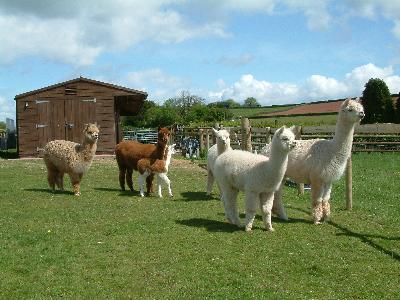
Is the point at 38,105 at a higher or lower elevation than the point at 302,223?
higher

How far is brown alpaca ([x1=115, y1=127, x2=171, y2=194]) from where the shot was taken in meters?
10.9

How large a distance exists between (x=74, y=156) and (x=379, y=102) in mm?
32526

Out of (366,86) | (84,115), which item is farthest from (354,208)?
(366,86)

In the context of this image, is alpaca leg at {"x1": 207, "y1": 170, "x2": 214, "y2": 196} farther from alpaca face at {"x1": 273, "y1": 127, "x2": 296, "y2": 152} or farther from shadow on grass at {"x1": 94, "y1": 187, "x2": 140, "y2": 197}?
alpaca face at {"x1": 273, "y1": 127, "x2": 296, "y2": 152}

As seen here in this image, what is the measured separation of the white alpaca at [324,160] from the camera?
7836mm

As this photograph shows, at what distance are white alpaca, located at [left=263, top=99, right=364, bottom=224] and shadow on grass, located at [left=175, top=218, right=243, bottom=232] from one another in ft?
4.58

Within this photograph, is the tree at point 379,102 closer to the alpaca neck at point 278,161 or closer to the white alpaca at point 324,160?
the white alpaca at point 324,160

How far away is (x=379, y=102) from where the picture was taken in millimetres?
39062

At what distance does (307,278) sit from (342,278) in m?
0.36

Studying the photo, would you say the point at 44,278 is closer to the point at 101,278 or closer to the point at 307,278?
the point at 101,278

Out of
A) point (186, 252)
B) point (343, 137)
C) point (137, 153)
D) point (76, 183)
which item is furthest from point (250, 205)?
point (76, 183)

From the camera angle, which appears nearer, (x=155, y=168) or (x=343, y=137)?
(x=343, y=137)

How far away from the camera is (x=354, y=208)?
374 inches

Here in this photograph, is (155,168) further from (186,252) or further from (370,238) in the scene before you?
(370,238)
